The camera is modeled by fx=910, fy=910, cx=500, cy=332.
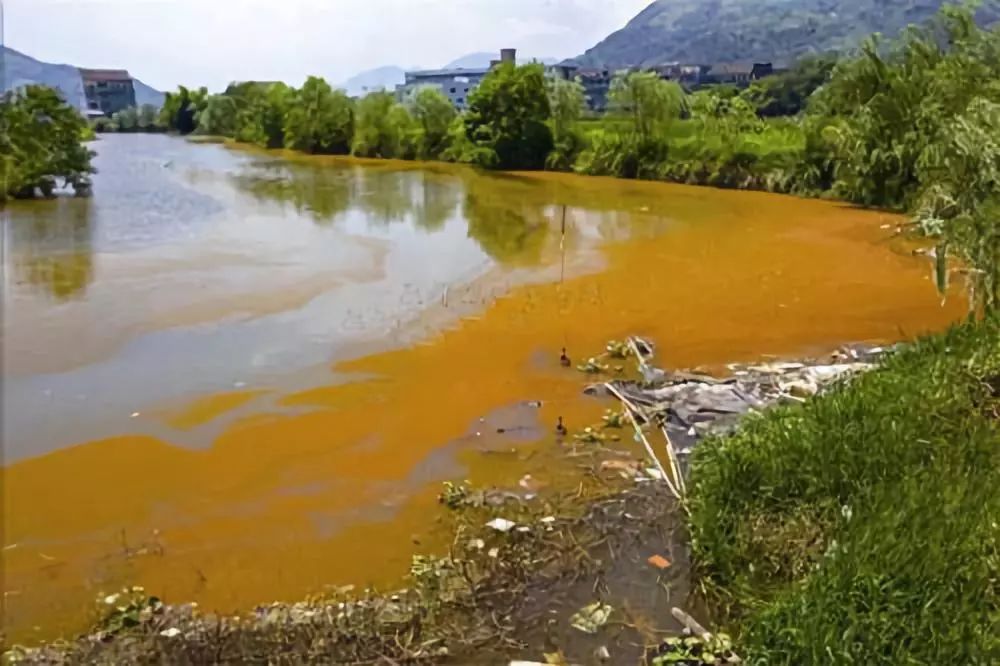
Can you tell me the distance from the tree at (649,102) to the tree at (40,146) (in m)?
17.1

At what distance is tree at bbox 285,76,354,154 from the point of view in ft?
143

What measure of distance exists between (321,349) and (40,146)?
17858mm

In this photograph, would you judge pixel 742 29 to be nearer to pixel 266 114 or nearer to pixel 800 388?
pixel 266 114

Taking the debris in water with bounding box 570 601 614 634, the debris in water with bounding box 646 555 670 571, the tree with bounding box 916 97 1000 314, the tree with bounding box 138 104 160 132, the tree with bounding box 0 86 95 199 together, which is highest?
the tree with bounding box 138 104 160 132

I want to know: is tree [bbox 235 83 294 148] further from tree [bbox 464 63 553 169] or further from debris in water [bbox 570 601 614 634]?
debris in water [bbox 570 601 614 634]

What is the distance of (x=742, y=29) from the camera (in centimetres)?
13775

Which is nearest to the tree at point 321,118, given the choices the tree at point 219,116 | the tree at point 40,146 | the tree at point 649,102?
the tree at point 219,116

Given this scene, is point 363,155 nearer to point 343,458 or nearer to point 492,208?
point 492,208

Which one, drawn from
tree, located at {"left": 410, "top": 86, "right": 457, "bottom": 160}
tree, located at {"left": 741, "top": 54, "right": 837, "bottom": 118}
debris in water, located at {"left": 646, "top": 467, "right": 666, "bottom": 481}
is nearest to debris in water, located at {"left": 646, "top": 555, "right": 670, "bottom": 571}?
debris in water, located at {"left": 646, "top": 467, "right": 666, "bottom": 481}

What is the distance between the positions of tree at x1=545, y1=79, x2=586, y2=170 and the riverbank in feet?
93.5

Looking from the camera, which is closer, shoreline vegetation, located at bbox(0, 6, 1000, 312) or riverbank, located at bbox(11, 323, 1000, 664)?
riverbank, located at bbox(11, 323, 1000, 664)

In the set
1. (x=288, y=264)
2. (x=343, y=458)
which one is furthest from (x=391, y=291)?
(x=343, y=458)

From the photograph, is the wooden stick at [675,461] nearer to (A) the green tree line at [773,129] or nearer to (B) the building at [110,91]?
(A) the green tree line at [773,129]

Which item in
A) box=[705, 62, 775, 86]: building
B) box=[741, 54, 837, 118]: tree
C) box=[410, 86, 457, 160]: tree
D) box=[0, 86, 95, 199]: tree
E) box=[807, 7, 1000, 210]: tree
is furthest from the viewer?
box=[705, 62, 775, 86]: building
